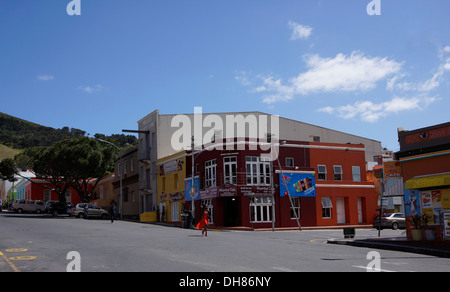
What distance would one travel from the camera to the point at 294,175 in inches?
1570

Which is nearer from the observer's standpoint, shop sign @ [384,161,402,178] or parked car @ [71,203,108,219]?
shop sign @ [384,161,402,178]

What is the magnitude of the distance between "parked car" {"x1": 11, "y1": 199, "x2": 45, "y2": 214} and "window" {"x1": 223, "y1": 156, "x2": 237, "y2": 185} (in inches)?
1203

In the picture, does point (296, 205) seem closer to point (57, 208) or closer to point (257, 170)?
Answer: point (257, 170)

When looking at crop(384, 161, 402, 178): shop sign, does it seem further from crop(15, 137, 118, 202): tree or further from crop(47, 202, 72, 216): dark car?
crop(15, 137, 118, 202): tree

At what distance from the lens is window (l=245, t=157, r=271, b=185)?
38.1m

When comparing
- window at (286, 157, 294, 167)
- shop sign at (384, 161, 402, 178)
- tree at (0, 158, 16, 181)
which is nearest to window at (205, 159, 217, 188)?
window at (286, 157, 294, 167)

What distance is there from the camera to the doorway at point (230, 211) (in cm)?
3831

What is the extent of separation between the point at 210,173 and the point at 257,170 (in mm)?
4214

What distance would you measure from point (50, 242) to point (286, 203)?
79.4 feet

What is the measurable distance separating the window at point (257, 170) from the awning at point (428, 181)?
17.3 metres

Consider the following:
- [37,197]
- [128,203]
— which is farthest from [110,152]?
[37,197]

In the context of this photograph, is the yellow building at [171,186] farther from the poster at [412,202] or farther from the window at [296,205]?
the poster at [412,202]

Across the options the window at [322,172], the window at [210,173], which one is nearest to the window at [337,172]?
the window at [322,172]
